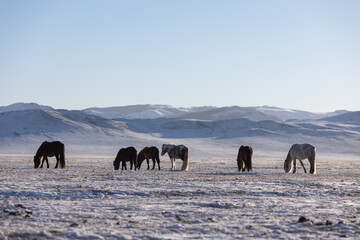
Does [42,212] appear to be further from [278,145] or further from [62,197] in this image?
[278,145]

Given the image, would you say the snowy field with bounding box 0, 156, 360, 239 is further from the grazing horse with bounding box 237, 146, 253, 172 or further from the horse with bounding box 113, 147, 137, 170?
the horse with bounding box 113, 147, 137, 170

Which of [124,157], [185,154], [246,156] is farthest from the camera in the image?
[124,157]

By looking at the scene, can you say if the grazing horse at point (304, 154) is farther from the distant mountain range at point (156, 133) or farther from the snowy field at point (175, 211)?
the distant mountain range at point (156, 133)

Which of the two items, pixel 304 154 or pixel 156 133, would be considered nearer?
pixel 304 154

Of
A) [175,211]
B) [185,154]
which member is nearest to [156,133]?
[185,154]

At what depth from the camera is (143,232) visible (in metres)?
8.41

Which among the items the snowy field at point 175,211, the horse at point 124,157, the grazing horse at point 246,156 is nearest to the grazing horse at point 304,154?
the grazing horse at point 246,156

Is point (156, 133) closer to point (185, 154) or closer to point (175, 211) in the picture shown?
point (185, 154)

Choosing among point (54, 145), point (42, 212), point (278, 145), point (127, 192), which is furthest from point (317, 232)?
point (278, 145)

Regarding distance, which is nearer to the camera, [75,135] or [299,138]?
[75,135]

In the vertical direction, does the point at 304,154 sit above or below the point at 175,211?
above

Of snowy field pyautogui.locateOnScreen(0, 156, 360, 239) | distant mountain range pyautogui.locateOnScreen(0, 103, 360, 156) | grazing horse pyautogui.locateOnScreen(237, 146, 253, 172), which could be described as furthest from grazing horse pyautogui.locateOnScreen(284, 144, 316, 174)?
distant mountain range pyautogui.locateOnScreen(0, 103, 360, 156)

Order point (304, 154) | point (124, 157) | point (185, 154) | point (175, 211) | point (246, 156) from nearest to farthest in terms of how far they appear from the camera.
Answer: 1. point (175, 211)
2. point (246, 156)
3. point (304, 154)
4. point (185, 154)
5. point (124, 157)

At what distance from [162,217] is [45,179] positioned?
891cm
